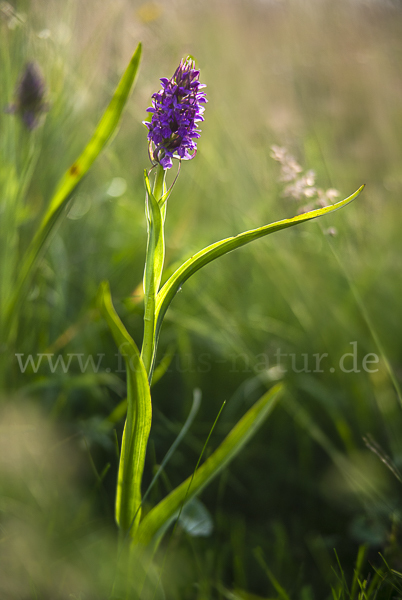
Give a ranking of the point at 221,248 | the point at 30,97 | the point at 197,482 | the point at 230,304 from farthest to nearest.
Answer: the point at 230,304 < the point at 30,97 < the point at 197,482 < the point at 221,248

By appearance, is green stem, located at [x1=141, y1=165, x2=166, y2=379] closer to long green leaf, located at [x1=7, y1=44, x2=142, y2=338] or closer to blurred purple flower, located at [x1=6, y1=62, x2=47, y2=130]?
long green leaf, located at [x1=7, y1=44, x2=142, y2=338]

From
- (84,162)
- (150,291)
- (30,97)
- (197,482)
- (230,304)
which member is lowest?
(197,482)

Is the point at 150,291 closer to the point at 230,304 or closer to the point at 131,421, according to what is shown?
the point at 131,421

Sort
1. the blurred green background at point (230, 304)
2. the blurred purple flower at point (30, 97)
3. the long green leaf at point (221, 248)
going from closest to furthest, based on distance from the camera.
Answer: the long green leaf at point (221, 248) < the blurred green background at point (230, 304) < the blurred purple flower at point (30, 97)

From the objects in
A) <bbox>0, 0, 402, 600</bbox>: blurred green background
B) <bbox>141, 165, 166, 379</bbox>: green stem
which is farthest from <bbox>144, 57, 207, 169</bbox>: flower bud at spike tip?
<bbox>0, 0, 402, 600</bbox>: blurred green background

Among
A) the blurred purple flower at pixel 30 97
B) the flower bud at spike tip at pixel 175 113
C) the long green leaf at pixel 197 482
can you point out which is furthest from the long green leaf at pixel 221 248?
the blurred purple flower at pixel 30 97

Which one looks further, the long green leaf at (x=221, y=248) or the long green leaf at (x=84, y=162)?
the long green leaf at (x=84, y=162)

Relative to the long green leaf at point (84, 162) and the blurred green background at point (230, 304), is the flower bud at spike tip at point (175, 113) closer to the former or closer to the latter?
the long green leaf at point (84, 162)

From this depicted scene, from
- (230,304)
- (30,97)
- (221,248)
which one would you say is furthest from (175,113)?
(230,304)
